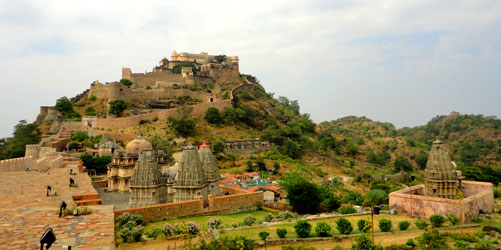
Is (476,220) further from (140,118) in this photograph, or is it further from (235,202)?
(140,118)

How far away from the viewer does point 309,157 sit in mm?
54312

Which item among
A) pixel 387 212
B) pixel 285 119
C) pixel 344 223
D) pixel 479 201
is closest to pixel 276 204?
pixel 387 212

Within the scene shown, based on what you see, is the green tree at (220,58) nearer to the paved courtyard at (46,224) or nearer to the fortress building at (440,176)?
the fortress building at (440,176)

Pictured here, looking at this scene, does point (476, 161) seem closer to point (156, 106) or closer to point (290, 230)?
point (156, 106)

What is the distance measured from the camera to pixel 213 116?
5447 cm

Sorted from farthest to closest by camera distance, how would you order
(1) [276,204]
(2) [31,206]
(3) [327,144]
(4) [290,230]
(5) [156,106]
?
(3) [327,144] → (5) [156,106] → (1) [276,204] → (4) [290,230] → (2) [31,206]

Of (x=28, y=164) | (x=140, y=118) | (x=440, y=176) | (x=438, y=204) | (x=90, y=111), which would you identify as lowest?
(x=438, y=204)

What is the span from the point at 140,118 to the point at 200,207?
3224 centimetres

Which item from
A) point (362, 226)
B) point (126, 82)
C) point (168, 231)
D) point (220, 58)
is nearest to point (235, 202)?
point (168, 231)

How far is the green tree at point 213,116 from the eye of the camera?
54.4 meters

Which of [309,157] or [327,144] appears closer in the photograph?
[309,157]

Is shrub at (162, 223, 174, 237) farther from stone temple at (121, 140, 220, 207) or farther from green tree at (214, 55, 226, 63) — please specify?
green tree at (214, 55, 226, 63)

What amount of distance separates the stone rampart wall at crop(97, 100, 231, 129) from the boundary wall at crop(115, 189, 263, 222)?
3033cm

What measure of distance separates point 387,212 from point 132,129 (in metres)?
37.2
